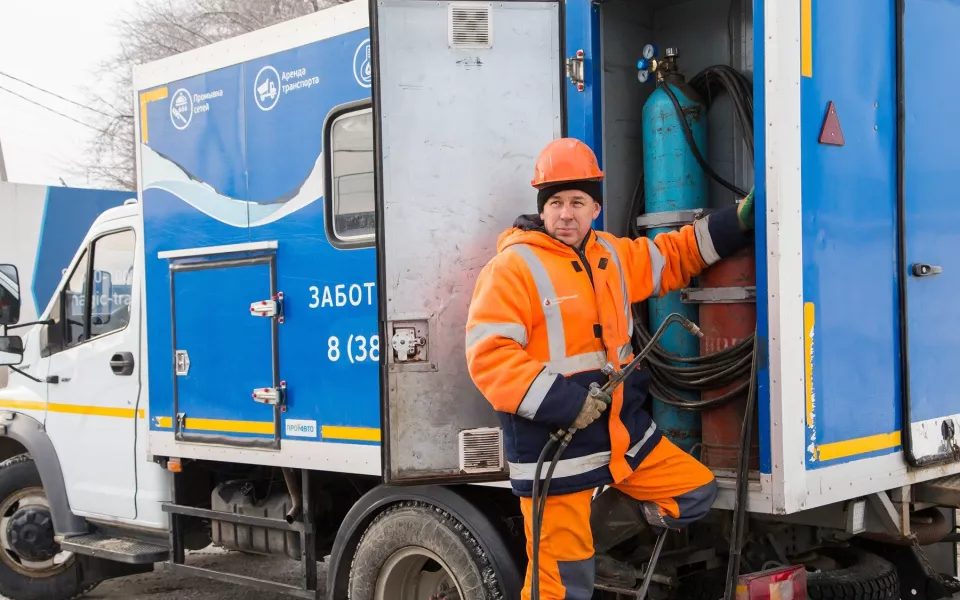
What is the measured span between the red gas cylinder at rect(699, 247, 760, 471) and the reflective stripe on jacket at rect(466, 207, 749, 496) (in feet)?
0.25

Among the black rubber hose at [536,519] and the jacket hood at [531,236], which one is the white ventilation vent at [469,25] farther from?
the black rubber hose at [536,519]

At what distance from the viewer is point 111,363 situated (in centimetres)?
607

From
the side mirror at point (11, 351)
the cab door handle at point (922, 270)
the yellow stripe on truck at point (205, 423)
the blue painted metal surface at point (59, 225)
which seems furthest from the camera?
the blue painted metal surface at point (59, 225)

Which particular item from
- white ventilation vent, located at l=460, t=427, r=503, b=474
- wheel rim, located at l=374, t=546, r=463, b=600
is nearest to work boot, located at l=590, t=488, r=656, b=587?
white ventilation vent, located at l=460, t=427, r=503, b=474

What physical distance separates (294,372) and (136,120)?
198cm

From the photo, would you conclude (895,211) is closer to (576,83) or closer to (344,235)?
(576,83)

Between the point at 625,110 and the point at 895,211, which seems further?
the point at 625,110

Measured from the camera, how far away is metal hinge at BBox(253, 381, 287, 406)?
5.03 meters

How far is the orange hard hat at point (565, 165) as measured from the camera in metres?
3.78

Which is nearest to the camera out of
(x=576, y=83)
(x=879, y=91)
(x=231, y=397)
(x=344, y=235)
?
(x=879, y=91)

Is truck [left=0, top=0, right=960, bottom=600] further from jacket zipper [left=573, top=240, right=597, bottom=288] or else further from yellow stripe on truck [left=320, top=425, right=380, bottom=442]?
jacket zipper [left=573, top=240, right=597, bottom=288]

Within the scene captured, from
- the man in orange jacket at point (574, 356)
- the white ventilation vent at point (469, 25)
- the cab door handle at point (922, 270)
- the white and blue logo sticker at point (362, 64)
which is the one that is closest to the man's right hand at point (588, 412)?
the man in orange jacket at point (574, 356)

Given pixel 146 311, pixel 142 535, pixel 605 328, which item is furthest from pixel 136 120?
pixel 605 328

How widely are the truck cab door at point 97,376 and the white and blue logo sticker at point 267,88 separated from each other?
57.8 inches
